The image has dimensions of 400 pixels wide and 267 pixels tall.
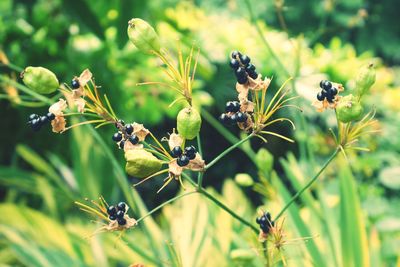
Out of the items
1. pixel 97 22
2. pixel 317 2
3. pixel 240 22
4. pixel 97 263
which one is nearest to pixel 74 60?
pixel 97 22

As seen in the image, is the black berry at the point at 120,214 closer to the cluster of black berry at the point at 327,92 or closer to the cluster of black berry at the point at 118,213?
the cluster of black berry at the point at 118,213

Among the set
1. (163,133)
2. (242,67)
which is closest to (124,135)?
(242,67)

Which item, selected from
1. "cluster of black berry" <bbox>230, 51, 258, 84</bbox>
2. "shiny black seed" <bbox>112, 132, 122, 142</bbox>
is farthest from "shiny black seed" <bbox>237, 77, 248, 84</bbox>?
"shiny black seed" <bbox>112, 132, 122, 142</bbox>

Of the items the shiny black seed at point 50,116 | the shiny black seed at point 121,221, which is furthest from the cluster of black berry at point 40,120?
the shiny black seed at point 121,221

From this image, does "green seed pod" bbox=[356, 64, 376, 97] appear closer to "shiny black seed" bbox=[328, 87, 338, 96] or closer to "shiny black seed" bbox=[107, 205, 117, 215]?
"shiny black seed" bbox=[328, 87, 338, 96]

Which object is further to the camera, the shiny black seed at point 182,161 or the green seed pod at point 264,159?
the green seed pod at point 264,159

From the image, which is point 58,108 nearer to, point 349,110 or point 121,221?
point 121,221

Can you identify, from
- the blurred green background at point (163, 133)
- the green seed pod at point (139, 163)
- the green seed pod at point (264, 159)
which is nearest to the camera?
the green seed pod at point (139, 163)
